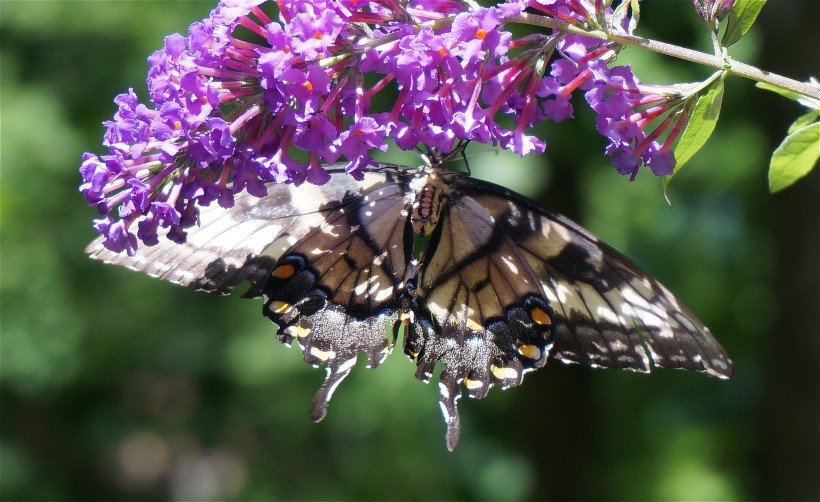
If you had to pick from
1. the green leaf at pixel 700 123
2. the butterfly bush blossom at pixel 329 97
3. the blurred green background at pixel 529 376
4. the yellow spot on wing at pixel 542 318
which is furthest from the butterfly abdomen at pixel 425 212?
the blurred green background at pixel 529 376

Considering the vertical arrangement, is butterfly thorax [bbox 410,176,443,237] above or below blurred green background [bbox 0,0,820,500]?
above

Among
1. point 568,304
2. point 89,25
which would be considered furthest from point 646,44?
point 89,25

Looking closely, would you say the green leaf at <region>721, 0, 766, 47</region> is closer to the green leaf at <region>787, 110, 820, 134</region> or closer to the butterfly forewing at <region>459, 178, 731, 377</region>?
the green leaf at <region>787, 110, 820, 134</region>

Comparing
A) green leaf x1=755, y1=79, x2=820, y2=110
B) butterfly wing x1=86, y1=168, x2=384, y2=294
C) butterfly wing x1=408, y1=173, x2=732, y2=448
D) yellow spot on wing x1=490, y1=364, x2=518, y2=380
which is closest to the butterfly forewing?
butterfly wing x1=408, y1=173, x2=732, y2=448

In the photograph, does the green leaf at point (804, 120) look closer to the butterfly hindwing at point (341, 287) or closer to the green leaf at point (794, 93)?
the green leaf at point (794, 93)

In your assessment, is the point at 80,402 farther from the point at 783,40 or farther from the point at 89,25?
the point at 783,40
